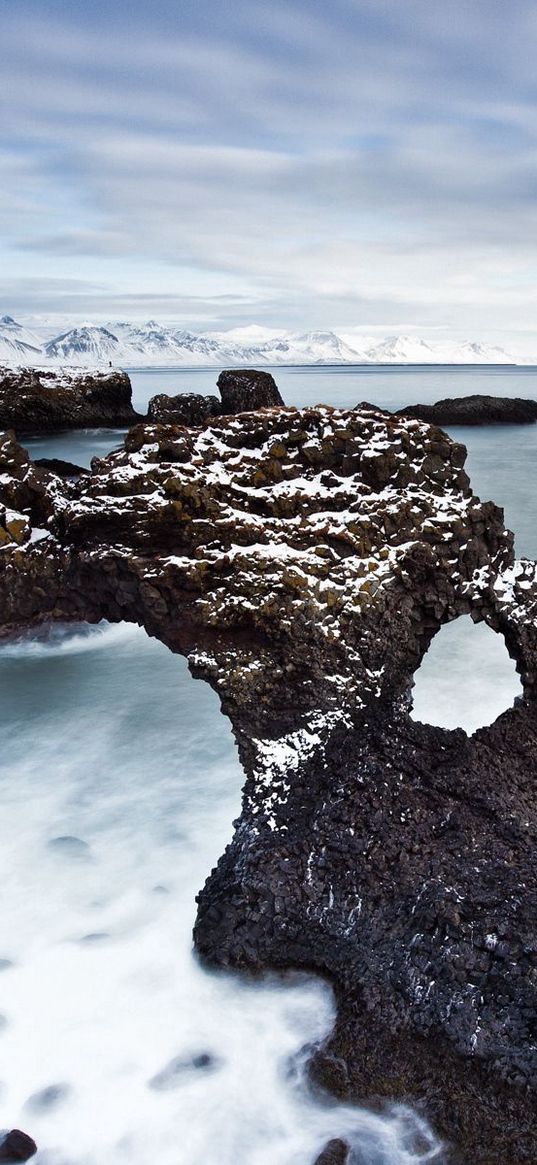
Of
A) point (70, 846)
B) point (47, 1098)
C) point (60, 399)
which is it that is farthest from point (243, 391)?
point (47, 1098)

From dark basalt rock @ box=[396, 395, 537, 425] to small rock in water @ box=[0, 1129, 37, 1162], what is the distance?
135 ft

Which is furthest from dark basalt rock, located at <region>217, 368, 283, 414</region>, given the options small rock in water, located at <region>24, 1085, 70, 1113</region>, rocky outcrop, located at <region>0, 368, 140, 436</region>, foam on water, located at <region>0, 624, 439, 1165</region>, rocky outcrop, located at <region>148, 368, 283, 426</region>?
small rock in water, located at <region>24, 1085, 70, 1113</region>

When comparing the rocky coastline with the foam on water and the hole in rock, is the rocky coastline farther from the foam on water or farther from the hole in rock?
the foam on water

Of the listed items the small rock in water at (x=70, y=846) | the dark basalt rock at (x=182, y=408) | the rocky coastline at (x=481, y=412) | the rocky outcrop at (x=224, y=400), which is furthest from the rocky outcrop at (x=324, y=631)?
the rocky coastline at (x=481, y=412)

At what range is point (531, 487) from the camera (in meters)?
31.7

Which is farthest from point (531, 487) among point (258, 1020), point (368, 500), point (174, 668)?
point (258, 1020)

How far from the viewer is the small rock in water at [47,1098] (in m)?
6.61

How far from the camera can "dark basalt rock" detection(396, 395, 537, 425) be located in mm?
46616

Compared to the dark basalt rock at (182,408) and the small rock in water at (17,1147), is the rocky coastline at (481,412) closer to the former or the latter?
the dark basalt rock at (182,408)

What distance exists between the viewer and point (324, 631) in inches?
330

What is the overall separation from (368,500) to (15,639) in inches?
409

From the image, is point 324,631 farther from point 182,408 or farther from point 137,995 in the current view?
point 182,408

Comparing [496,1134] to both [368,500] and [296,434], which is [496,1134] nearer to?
[368,500]

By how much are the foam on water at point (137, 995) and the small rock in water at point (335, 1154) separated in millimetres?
84
